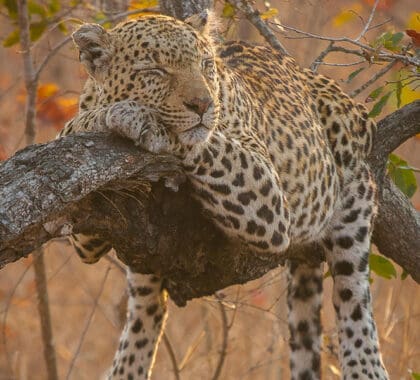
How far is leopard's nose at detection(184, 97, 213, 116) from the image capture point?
19.5 ft

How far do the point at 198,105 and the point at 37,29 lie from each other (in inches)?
136

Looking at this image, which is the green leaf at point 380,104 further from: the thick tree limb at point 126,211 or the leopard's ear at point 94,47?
the leopard's ear at point 94,47

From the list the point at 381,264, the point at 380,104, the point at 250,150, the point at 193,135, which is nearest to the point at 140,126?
the point at 193,135

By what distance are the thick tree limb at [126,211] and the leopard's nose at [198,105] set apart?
310 millimetres

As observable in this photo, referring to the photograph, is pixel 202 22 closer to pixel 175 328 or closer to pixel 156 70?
pixel 156 70

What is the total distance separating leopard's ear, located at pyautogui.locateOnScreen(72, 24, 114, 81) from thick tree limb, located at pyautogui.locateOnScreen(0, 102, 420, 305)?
0.81 m

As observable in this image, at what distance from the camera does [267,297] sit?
1302 cm

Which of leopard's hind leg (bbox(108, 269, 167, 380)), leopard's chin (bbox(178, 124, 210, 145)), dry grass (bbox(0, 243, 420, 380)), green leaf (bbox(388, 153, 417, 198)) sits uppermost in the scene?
leopard's chin (bbox(178, 124, 210, 145))

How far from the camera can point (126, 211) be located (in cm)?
576

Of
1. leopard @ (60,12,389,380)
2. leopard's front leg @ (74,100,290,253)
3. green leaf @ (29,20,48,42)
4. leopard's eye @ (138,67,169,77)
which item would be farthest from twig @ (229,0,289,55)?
leopard's eye @ (138,67,169,77)

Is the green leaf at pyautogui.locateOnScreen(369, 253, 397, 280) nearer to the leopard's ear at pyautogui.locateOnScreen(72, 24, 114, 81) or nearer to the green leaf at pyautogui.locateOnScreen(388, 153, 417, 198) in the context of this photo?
the green leaf at pyautogui.locateOnScreen(388, 153, 417, 198)

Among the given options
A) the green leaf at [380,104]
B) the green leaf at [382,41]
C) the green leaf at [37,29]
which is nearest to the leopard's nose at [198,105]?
the green leaf at [382,41]

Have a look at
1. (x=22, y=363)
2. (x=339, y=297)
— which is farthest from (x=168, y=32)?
(x=22, y=363)

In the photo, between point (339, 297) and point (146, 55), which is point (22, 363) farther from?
point (146, 55)
